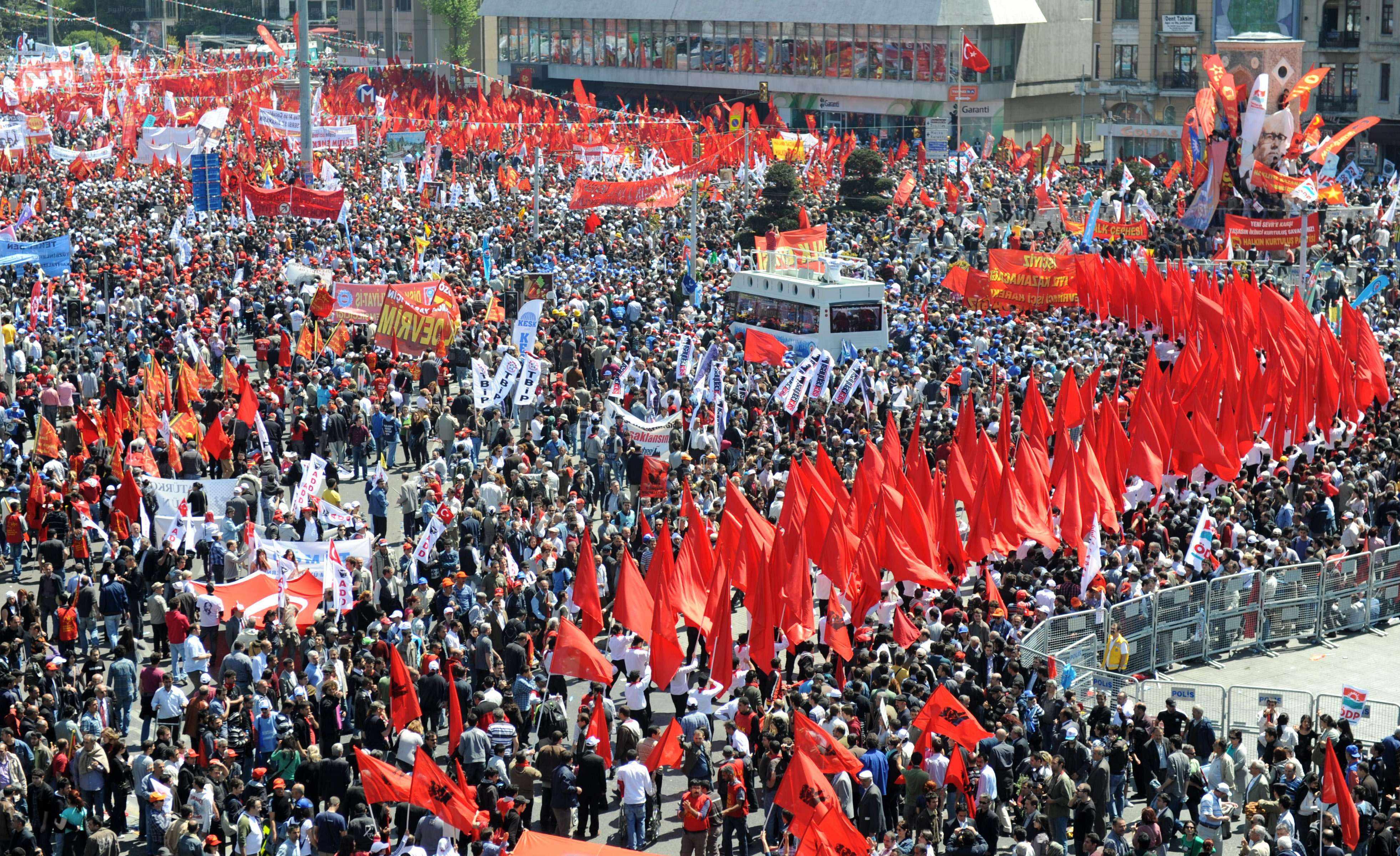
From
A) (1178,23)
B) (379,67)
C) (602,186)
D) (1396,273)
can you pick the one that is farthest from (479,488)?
(379,67)

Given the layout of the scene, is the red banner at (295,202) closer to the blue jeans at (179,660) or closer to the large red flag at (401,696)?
the blue jeans at (179,660)

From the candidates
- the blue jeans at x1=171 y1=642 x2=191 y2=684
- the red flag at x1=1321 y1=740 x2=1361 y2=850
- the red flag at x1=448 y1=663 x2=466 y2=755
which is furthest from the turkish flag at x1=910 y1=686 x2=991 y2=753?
the blue jeans at x1=171 y1=642 x2=191 y2=684

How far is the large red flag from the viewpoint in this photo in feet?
56.9

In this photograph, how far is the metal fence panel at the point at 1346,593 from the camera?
21.5 meters

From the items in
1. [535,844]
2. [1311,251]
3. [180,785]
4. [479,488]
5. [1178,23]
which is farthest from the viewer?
[1178,23]

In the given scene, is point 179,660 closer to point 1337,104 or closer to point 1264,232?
point 1264,232

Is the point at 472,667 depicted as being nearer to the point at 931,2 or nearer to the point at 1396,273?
the point at 1396,273

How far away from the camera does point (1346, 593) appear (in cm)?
2164

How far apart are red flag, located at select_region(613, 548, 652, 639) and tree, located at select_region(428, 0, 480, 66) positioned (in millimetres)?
94469

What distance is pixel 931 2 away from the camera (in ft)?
257

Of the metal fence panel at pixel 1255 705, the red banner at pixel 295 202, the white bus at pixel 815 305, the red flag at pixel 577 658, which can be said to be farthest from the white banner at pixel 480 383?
the red banner at pixel 295 202

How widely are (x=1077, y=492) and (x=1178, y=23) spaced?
56.9m

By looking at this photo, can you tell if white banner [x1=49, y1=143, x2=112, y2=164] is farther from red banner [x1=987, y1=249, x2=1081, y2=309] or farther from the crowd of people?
red banner [x1=987, y1=249, x2=1081, y2=309]

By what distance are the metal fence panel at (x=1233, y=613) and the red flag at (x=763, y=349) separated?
11.4 metres
